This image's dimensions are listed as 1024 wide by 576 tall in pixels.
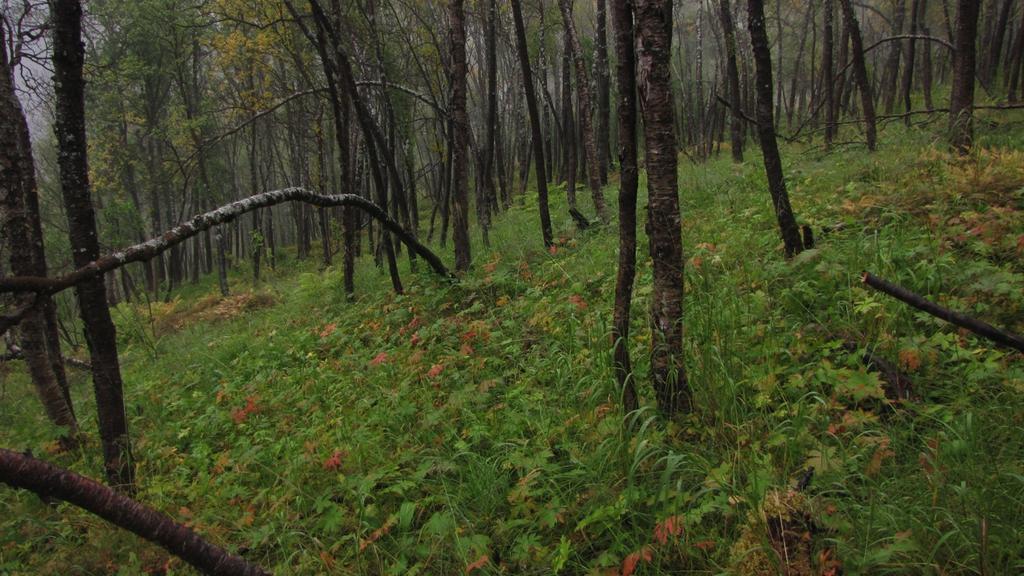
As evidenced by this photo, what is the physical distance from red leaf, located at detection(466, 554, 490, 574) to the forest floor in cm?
5

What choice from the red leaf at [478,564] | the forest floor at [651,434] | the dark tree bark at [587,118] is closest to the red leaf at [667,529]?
the forest floor at [651,434]

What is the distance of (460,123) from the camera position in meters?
6.84

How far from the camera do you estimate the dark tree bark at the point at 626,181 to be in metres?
2.94

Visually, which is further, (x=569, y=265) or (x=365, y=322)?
(x=365, y=322)

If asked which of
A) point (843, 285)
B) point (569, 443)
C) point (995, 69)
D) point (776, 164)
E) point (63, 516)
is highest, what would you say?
point (995, 69)

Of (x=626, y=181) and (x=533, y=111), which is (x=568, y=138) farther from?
(x=626, y=181)

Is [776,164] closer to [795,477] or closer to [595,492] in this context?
[795,477]

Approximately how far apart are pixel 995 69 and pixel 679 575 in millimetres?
22422

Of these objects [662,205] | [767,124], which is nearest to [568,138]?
[767,124]

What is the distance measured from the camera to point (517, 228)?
10305 mm

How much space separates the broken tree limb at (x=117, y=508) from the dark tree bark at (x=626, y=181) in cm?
205

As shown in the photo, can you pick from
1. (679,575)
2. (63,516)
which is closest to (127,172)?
(63,516)

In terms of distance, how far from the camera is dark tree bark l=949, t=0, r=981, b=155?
235 inches

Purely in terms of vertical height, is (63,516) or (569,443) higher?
(569,443)
